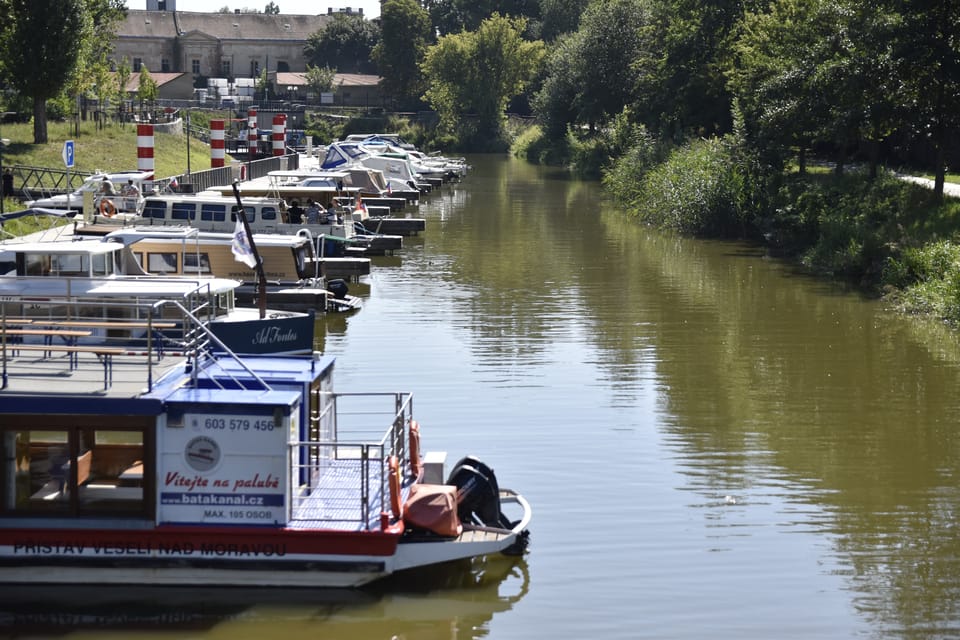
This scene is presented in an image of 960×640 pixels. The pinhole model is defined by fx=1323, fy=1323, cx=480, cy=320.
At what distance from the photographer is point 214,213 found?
39750mm

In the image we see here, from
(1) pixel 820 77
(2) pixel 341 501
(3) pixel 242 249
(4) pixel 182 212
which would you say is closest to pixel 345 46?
(1) pixel 820 77

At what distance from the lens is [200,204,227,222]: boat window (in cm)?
3969

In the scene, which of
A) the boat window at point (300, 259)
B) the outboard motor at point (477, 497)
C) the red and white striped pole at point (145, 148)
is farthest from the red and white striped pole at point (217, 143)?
the outboard motor at point (477, 497)

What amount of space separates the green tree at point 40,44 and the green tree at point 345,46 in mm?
96338

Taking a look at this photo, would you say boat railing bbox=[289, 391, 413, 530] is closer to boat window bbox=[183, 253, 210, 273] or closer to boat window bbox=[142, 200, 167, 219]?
boat window bbox=[183, 253, 210, 273]

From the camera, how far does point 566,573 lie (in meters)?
16.4

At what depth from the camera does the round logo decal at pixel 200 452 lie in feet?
50.2

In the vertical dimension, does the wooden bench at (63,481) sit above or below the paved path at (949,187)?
below

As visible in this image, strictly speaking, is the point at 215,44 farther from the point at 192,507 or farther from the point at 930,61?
the point at 192,507

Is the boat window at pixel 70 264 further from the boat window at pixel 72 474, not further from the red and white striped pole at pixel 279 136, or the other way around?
the red and white striped pole at pixel 279 136

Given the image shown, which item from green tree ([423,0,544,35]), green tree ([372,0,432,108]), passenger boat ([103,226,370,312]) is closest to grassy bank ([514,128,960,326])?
passenger boat ([103,226,370,312])

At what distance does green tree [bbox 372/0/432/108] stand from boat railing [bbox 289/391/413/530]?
118 metres

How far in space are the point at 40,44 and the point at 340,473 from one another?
4699 centimetres

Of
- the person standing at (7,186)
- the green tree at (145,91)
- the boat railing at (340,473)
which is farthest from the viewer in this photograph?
the green tree at (145,91)
